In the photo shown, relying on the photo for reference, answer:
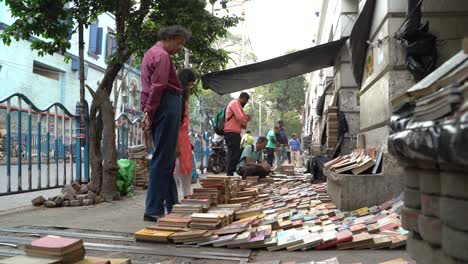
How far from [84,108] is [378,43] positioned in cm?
451

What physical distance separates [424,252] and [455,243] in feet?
1.06

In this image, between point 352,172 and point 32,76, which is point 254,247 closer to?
point 352,172

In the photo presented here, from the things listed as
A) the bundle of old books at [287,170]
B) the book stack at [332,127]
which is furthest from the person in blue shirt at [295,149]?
the book stack at [332,127]

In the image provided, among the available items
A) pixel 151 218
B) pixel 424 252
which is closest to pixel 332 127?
pixel 151 218

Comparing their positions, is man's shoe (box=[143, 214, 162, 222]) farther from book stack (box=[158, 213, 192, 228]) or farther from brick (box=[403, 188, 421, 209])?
brick (box=[403, 188, 421, 209])

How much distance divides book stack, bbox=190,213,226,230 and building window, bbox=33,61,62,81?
1918cm

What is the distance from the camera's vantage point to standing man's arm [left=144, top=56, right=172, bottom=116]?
14.2 ft

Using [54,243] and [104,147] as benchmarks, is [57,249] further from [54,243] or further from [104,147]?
[104,147]

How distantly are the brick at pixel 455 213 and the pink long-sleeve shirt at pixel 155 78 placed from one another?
3.24 m

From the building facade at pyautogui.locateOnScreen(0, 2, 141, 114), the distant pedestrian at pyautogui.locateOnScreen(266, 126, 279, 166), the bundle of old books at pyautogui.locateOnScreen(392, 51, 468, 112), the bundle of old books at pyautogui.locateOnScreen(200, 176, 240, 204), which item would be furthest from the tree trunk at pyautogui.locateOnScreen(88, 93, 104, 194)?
the distant pedestrian at pyautogui.locateOnScreen(266, 126, 279, 166)

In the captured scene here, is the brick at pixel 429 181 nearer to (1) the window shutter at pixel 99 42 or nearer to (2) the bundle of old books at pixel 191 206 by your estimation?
(2) the bundle of old books at pixel 191 206

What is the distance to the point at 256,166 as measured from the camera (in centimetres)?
900

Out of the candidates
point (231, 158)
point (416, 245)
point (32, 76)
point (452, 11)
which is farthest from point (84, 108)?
point (32, 76)

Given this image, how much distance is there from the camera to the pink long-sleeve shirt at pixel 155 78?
4.35 metres
